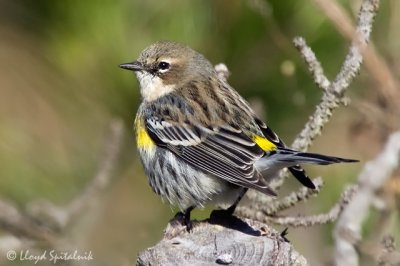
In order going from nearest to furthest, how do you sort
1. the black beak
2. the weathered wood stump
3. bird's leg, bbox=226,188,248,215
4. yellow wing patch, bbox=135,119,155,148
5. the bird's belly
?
the weathered wood stump, bird's leg, bbox=226,188,248,215, the bird's belly, yellow wing patch, bbox=135,119,155,148, the black beak

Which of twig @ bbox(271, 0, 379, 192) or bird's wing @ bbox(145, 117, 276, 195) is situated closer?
twig @ bbox(271, 0, 379, 192)

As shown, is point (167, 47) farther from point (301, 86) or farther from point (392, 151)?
point (392, 151)

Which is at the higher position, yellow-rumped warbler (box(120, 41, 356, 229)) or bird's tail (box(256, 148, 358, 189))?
yellow-rumped warbler (box(120, 41, 356, 229))

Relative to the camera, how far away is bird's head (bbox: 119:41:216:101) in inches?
221

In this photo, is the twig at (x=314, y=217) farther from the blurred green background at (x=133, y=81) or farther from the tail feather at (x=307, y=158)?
the blurred green background at (x=133, y=81)

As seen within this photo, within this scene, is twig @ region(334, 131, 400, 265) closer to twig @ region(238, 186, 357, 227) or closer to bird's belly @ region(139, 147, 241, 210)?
twig @ region(238, 186, 357, 227)

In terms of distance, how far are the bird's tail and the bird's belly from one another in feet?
0.69

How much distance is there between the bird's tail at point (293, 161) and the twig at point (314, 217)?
0.19 meters

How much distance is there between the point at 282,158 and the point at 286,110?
5.85 ft

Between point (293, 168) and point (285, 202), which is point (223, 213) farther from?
point (293, 168)

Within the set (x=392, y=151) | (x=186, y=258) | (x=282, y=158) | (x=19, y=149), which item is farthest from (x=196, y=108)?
(x=392, y=151)

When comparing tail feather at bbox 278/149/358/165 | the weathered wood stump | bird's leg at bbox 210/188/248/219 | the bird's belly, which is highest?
the bird's belly

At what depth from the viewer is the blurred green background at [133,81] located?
19.3ft

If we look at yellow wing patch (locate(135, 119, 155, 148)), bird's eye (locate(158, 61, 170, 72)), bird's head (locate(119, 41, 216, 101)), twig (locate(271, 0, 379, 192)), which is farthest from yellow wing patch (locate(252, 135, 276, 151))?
bird's eye (locate(158, 61, 170, 72))
